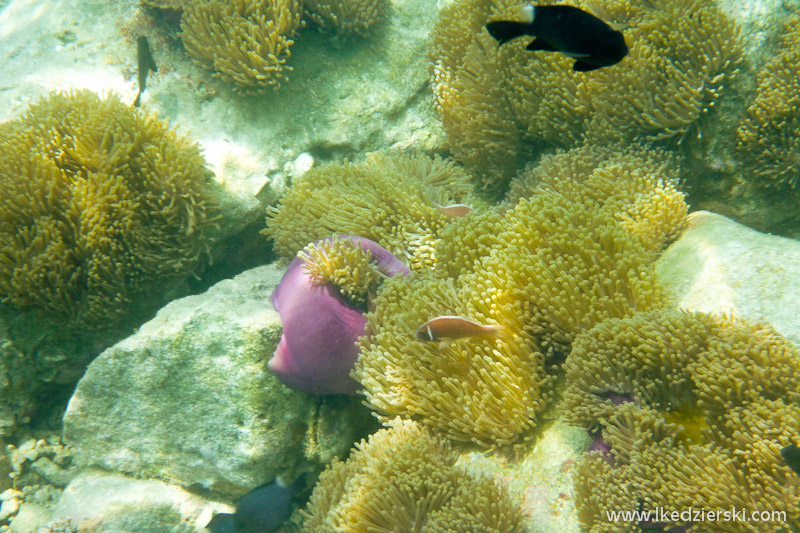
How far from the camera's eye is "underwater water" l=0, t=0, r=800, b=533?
1881mm

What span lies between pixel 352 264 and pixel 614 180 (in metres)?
1.72

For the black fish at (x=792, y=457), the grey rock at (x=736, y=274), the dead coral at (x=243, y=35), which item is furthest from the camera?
the dead coral at (x=243, y=35)

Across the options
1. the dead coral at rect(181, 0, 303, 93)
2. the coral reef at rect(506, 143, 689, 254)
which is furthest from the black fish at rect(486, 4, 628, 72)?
the dead coral at rect(181, 0, 303, 93)

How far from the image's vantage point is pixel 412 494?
82.0 inches

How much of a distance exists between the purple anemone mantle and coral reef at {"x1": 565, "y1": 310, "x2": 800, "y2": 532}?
1.25 metres

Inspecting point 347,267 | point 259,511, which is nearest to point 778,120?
point 347,267

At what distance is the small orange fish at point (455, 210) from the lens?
10.0 feet

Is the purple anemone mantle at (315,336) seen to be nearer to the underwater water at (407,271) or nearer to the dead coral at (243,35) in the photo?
the underwater water at (407,271)

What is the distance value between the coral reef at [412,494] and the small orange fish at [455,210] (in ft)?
4.67

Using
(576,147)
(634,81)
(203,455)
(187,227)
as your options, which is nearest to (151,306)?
(187,227)

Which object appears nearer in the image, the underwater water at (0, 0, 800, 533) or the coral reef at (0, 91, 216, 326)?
the underwater water at (0, 0, 800, 533)

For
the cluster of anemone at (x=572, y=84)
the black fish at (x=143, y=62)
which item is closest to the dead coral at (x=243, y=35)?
the black fish at (x=143, y=62)

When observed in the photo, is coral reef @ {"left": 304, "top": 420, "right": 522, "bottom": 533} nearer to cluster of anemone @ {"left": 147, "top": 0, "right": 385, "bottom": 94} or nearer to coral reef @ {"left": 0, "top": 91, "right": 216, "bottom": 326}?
coral reef @ {"left": 0, "top": 91, "right": 216, "bottom": 326}

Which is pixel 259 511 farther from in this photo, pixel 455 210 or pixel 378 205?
pixel 455 210
